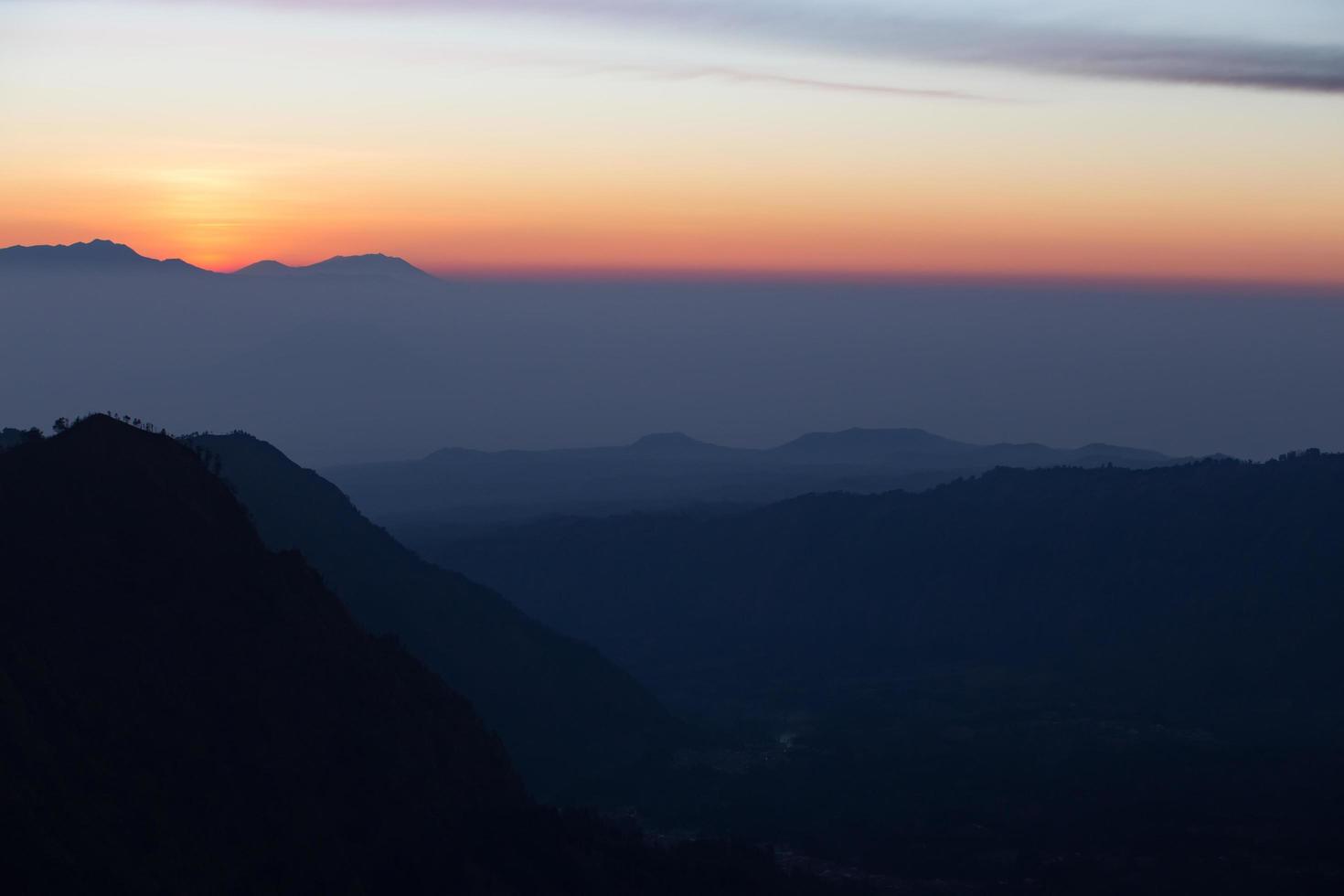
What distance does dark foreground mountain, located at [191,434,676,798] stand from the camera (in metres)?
111

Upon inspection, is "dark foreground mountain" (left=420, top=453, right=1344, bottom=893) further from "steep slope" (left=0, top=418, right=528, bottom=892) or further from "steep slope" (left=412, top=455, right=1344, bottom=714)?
"steep slope" (left=0, top=418, right=528, bottom=892)

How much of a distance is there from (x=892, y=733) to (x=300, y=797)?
6624 centimetres

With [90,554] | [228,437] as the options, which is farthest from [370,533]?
[90,554]

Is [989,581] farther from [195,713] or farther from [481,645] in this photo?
[195,713]

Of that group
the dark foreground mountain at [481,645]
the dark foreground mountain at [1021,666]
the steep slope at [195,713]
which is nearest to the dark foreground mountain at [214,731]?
the steep slope at [195,713]

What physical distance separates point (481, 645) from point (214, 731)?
51790mm

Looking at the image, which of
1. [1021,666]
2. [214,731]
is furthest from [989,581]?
[214,731]

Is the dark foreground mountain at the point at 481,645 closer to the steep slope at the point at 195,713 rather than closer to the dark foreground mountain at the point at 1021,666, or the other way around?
the dark foreground mountain at the point at 1021,666

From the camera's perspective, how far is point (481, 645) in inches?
4592

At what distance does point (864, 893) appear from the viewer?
80250 millimetres

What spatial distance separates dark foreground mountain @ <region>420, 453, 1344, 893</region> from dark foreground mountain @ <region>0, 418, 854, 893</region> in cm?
2298

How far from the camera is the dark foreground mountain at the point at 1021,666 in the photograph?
301 ft

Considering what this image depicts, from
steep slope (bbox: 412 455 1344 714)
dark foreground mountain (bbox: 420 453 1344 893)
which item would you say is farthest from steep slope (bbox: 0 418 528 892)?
steep slope (bbox: 412 455 1344 714)

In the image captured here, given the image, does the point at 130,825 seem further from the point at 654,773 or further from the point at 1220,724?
the point at 1220,724
